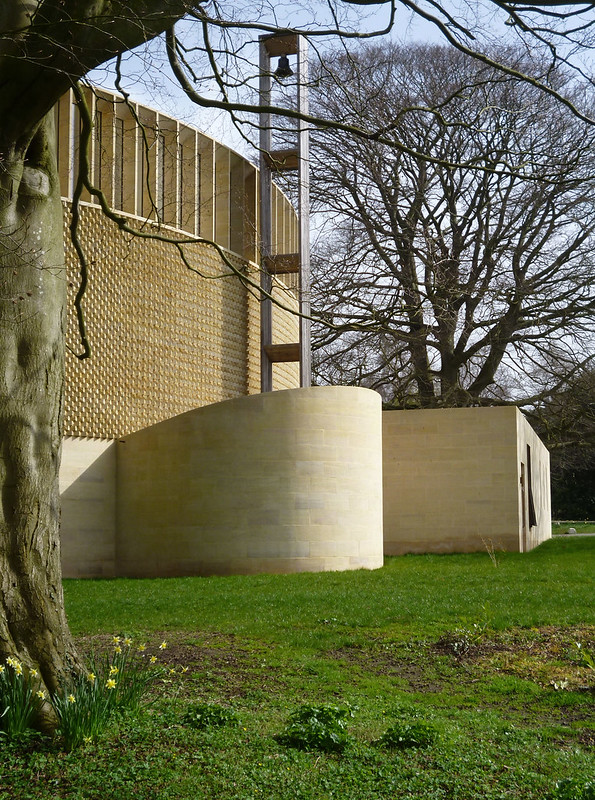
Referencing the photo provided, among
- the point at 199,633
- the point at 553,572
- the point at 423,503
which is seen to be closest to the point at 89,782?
the point at 199,633

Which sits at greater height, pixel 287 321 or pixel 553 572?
pixel 287 321

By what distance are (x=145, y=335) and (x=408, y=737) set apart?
47.5 ft

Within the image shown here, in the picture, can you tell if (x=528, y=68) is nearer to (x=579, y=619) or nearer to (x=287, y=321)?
(x=287, y=321)

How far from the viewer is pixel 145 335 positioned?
19.3 m

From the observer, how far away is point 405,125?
78.1ft

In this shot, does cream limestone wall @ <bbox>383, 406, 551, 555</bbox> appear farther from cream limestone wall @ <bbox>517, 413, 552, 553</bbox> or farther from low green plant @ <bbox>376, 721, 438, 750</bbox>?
low green plant @ <bbox>376, 721, 438, 750</bbox>

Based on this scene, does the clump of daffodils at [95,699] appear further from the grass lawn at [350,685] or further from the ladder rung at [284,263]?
the ladder rung at [284,263]

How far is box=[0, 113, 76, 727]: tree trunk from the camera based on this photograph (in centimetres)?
566

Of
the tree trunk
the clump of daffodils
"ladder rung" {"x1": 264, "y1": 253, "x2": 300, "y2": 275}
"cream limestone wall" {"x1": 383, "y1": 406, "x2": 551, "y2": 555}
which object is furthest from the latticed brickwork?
the clump of daffodils

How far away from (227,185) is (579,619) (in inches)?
548

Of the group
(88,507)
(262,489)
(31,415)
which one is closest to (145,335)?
(88,507)

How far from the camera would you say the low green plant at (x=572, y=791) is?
482 cm

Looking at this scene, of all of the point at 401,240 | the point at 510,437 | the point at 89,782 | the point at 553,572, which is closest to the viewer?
the point at 89,782

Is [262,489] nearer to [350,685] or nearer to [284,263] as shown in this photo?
[284,263]
